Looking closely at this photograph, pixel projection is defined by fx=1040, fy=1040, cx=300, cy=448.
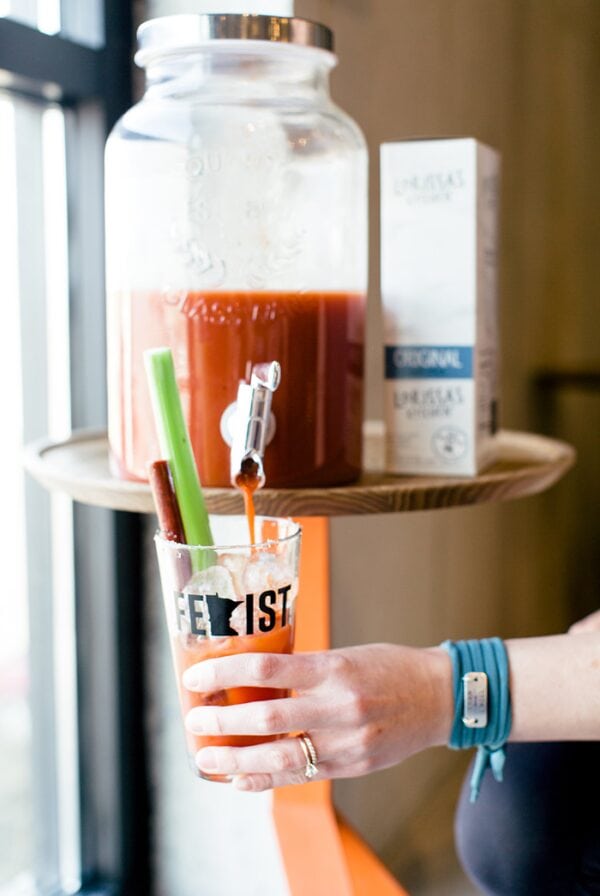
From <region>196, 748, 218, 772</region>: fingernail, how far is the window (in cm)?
70

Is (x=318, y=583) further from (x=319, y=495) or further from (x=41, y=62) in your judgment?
(x=41, y=62)

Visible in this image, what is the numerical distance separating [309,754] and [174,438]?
0.24 metres

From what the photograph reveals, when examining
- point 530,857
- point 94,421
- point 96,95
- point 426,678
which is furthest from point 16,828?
point 96,95

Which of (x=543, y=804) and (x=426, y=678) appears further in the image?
(x=543, y=804)

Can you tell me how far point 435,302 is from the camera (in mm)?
940

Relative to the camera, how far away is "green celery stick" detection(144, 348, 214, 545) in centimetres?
70

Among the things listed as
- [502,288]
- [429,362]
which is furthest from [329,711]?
[502,288]

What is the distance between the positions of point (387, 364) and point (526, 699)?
1.06 feet

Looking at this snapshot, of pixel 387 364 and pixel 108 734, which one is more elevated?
pixel 387 364

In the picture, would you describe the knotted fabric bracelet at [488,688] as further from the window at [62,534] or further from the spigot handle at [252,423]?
the window at [62,534]

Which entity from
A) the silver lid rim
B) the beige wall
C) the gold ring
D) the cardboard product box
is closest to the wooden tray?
the cardboard product box

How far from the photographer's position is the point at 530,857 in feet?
3.72

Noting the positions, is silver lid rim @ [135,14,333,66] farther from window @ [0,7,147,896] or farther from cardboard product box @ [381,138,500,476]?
window @ [0,7,147,896]

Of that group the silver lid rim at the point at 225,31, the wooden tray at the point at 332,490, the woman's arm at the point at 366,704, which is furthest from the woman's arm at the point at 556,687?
the silver lid rim at the point at 225,31
